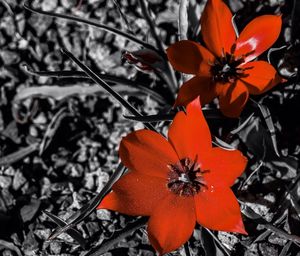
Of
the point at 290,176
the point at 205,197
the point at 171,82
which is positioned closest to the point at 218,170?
the point at 205,197

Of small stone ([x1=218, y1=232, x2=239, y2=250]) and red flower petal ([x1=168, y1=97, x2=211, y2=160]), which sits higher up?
red flower petal ([x1=168, y1=97, x2=211, y2=160])

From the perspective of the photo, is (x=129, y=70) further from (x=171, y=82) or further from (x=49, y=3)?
(x=49, y=3)

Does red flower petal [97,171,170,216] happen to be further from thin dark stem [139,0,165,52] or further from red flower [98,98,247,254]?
thin dark stem [139,0,165,52]

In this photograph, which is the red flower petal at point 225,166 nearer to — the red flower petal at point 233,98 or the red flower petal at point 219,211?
the red flower petal at point 219,211

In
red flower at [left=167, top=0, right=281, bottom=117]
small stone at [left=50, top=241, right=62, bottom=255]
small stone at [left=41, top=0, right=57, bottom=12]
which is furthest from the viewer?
small stone at [left=41, top=0, right=57, bottom=12]

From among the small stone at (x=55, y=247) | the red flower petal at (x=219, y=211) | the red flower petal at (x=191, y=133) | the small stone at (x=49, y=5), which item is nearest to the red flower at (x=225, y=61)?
the red flower petal at (x=191, y=133)

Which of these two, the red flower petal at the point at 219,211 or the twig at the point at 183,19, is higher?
the twig at the point at 183,19

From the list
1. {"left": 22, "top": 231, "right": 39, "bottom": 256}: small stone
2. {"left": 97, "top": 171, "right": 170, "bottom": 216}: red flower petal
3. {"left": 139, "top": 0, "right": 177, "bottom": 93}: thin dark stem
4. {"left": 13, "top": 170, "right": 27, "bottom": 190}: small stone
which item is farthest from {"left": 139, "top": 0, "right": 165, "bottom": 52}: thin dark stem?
{"left": 22, "top": 231, "right": 39, "bottom": 256}: small stone
